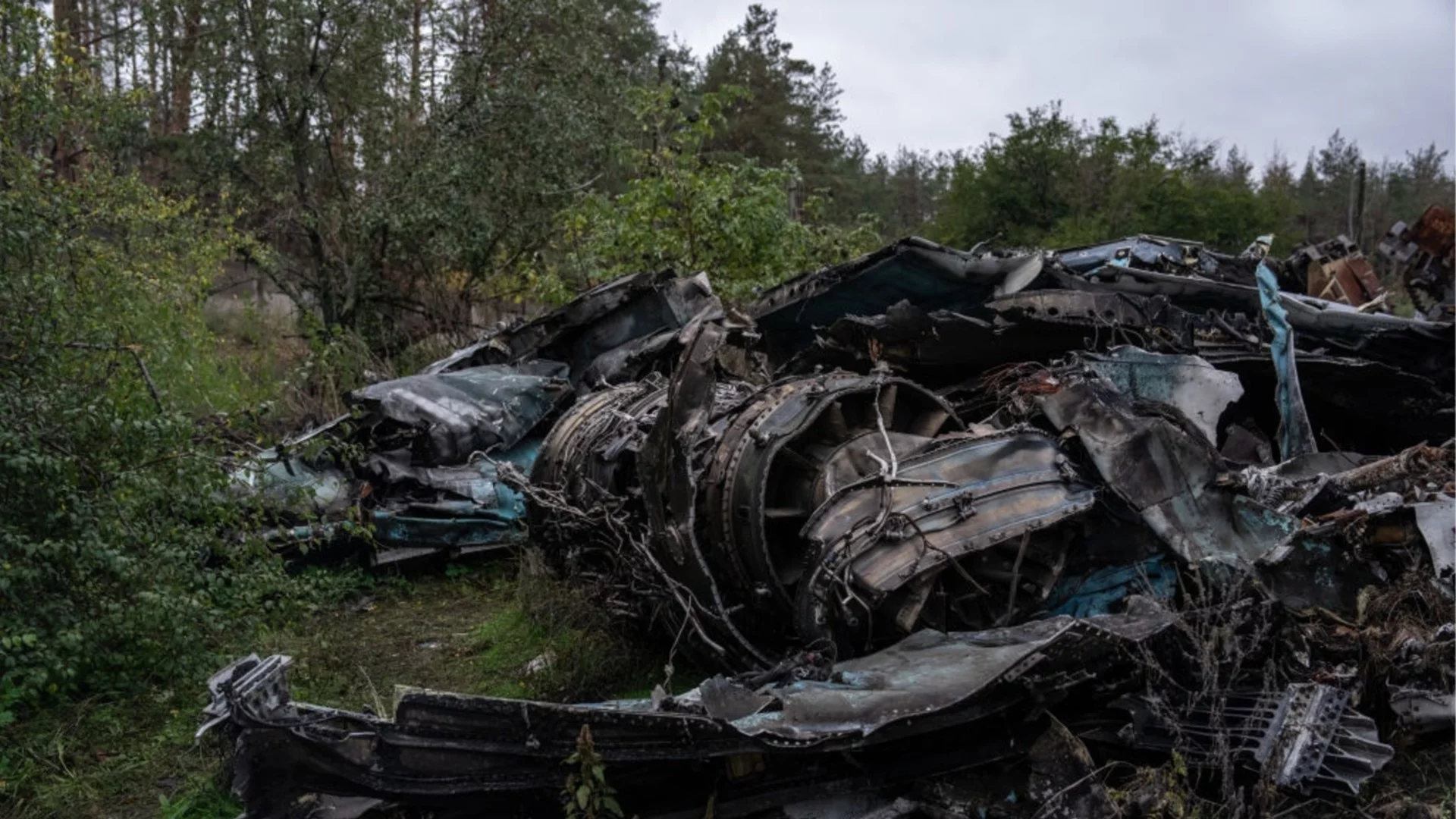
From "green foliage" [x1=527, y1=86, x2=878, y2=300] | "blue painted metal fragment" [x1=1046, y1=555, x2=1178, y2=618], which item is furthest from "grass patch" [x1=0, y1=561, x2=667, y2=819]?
"green foliage" [x1=527, y1=86, x2=878, y2=300]

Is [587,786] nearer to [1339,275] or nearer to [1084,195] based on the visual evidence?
[1339,275]

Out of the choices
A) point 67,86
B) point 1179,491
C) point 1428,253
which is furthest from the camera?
point 1428,253

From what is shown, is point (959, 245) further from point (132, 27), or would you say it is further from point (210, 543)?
point (210, 543)

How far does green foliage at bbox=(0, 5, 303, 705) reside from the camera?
4609mm

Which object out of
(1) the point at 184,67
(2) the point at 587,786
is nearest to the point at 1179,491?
(2) the point at 587,786

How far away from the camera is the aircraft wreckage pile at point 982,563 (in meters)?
3.05

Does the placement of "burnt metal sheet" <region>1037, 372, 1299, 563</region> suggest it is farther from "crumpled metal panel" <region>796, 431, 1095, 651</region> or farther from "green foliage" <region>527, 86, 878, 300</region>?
"green foliage" <region>527, 86, 878, 300</region>

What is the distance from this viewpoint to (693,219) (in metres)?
11.3

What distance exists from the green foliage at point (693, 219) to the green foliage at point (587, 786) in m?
8.44

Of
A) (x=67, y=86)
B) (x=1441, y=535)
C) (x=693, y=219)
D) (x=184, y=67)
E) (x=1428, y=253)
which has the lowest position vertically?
(x=1441, y=535)

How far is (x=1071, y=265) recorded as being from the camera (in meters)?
8.48

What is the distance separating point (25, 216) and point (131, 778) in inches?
104

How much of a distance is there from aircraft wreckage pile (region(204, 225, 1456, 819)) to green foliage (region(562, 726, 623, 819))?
5 centimetres

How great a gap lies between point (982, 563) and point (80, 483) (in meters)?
4.21
